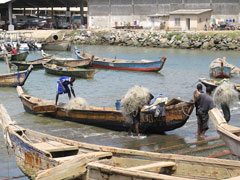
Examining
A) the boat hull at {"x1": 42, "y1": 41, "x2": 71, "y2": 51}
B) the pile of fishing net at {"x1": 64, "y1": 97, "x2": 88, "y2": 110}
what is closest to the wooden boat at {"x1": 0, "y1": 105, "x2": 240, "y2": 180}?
the pile of fishing net at {"x1": 64, "y1": 97, "x2": 88, "y2": 110}

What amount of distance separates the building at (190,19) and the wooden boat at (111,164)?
140 feet

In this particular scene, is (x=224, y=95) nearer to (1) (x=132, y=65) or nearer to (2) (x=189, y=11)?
(1) (x=132, y=65)

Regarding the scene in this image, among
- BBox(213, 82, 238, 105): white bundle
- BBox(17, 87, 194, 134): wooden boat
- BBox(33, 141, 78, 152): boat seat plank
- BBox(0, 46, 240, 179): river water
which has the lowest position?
BBox(0, 46, 240, 179): river water

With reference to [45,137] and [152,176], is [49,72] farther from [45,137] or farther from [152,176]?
[152,176]

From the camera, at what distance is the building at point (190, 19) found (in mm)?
50031

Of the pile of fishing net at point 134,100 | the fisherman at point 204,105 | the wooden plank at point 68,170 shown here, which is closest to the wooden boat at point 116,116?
the fisherman at point 204,105

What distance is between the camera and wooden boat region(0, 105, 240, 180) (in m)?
6.71

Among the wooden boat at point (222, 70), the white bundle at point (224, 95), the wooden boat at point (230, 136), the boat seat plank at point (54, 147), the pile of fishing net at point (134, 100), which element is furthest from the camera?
the wooden boat at point (222, 70)

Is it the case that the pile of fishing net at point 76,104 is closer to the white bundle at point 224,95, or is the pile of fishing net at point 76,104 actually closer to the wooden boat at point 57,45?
the white bundle at point 224,95

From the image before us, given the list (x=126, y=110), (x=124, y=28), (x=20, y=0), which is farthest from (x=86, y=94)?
(x=20, y=0)

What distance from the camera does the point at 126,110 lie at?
12117 mm

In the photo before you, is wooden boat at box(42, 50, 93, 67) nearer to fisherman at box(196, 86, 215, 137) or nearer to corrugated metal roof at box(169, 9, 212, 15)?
fisherman at box(196, 86, 215, 137)

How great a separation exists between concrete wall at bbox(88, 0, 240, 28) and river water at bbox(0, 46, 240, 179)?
993 cm

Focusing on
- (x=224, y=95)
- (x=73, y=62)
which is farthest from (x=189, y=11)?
(x=224, y=95)
